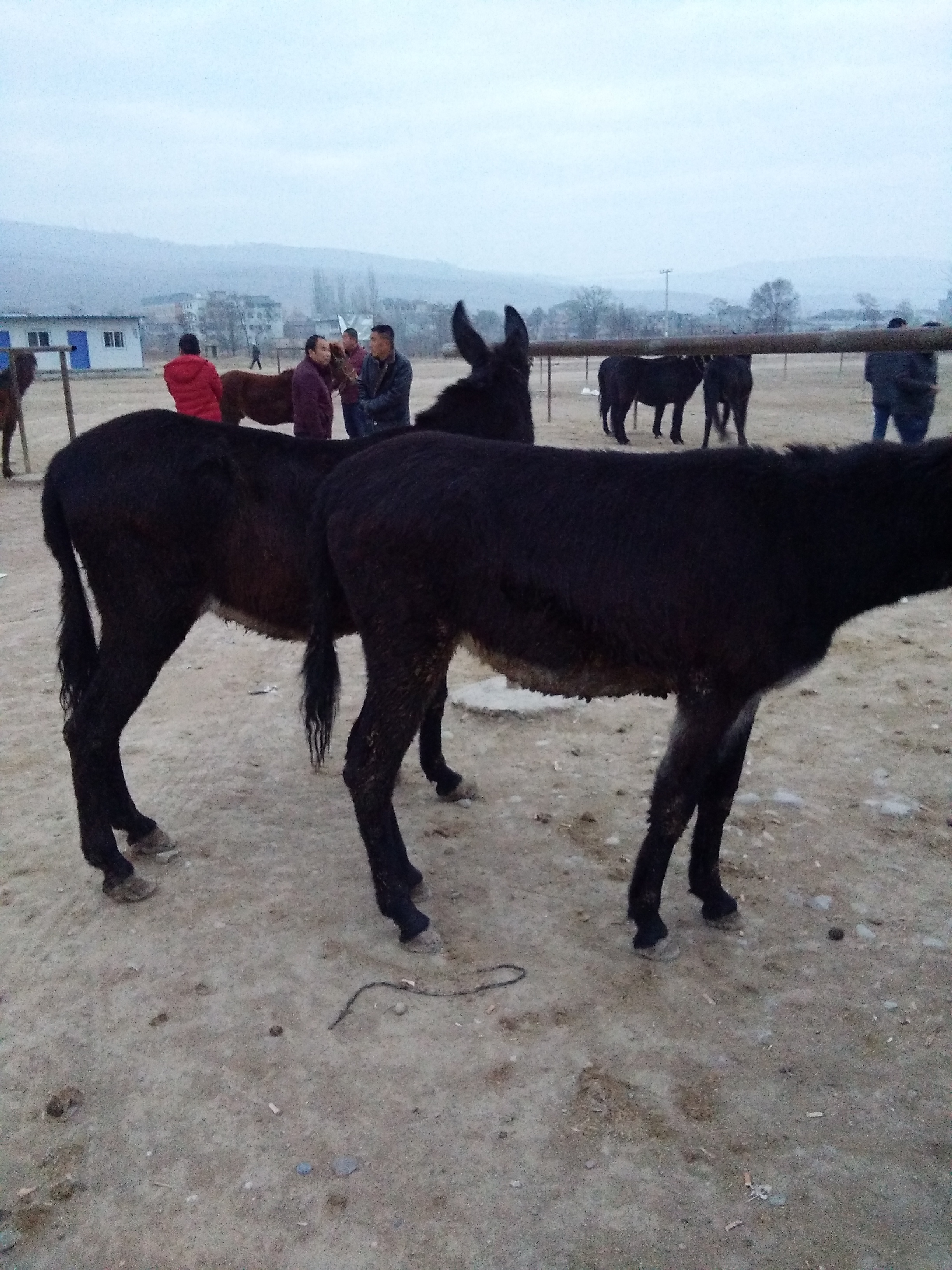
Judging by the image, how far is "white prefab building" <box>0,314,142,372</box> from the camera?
44938 mm

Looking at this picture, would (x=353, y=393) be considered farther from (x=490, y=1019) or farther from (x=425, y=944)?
(x=490, y=1019)

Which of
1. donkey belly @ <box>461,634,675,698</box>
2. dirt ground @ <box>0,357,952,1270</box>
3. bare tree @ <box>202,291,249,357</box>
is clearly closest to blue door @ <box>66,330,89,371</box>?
bare tree @ <box>202,291,249,357</box>

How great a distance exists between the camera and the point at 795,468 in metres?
3.09

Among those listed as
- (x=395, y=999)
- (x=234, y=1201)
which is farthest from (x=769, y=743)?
(x=234, y=1201)

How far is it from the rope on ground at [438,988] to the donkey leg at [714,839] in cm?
77

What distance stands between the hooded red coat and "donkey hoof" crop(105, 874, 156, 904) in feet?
21.5

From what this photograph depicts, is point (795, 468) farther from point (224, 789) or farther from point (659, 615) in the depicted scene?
point (224, 789)

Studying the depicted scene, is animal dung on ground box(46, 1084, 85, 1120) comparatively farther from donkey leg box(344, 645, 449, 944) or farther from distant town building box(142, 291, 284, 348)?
distant town building box(142, 291, 284, 348)

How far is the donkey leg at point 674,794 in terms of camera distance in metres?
3.08

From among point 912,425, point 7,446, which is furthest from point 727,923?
point 7,446

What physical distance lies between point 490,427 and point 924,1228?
3349 mm

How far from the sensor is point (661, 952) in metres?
3.30

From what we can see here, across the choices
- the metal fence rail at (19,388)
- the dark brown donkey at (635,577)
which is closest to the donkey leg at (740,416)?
the metal fence rail at (19,388)

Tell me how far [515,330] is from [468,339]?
0.77 ft
